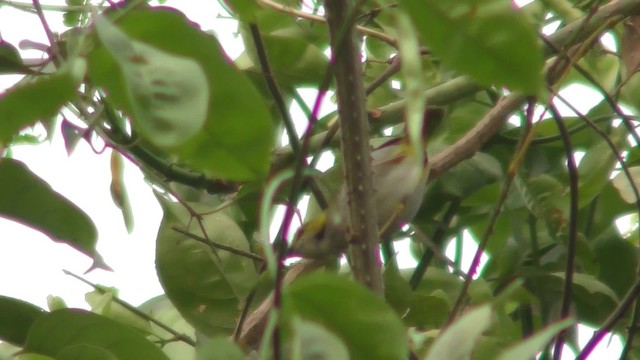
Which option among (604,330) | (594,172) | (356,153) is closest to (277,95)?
(356,153)

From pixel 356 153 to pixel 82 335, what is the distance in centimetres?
16

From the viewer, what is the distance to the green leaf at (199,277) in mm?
717

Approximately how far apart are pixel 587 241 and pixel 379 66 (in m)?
0.29

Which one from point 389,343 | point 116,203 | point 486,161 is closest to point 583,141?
point 486,161

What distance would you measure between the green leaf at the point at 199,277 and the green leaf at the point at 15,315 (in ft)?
0.54

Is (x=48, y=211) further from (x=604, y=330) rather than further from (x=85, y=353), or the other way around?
(x=604, y=330)

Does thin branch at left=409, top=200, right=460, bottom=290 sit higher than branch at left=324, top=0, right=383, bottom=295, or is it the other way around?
thin branch at left=409, top=200, right=460, bottom=290

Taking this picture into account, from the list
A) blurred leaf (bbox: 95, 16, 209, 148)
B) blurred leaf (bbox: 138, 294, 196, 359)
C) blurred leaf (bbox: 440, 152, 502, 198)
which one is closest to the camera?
blurred leaf (bbox: 95, 16, 209, 148)

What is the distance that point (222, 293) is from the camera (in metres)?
0.72

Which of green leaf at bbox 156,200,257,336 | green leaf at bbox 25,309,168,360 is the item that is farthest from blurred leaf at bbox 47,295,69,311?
green leaf at bbox 25,309,168,360

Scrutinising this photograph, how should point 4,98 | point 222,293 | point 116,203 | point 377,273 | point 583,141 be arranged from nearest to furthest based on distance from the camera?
point 4,98 → point 377,273 → point 116,203 → point 222,293 → point 583,141

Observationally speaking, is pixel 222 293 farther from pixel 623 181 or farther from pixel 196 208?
pixel 623 181

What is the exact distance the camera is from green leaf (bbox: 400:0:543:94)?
291 millimetres

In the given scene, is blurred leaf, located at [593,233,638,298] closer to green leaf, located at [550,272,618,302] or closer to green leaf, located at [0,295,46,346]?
green leaf, located at [550,272,618,302]
